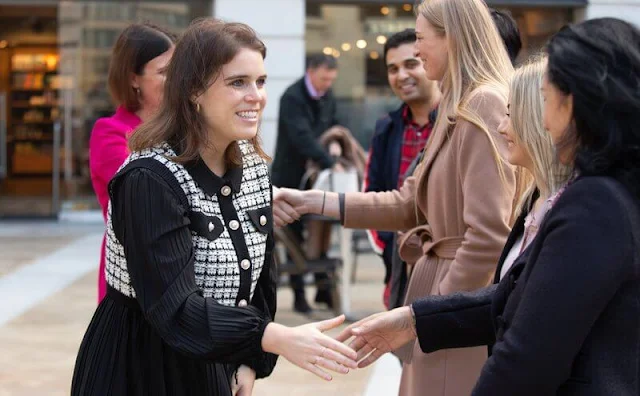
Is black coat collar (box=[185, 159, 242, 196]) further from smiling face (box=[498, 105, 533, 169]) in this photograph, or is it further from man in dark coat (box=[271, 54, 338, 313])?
man in dark coat (box=[271, 54, 338, 313])

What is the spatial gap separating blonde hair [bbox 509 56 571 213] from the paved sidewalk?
4042 mm

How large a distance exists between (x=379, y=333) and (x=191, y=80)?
904mm

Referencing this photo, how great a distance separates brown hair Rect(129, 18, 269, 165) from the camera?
289 cm

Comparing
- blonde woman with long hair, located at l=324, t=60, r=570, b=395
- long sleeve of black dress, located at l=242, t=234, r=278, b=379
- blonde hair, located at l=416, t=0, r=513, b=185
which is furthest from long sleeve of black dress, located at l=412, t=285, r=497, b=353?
blonde hair, located at l=416, t=0, r=513, b=185

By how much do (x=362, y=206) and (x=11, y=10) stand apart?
15419mm

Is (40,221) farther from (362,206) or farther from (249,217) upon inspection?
(249,217)

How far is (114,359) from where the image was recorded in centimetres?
291

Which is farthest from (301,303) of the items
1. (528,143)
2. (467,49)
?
(528,143)

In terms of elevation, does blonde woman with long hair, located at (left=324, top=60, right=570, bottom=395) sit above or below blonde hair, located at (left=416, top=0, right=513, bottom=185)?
below

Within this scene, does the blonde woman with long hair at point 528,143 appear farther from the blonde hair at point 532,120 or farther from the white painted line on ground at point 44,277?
the white painted line on ground at point 44,277

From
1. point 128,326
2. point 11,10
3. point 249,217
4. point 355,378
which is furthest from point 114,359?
point 11,10

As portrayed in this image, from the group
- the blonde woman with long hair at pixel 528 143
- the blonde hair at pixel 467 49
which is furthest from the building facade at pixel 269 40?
the blonde woman with long hair at pixel 528 143

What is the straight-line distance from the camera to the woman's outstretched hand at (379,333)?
9.95 feet

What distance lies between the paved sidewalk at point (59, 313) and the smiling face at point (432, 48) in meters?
3.35
